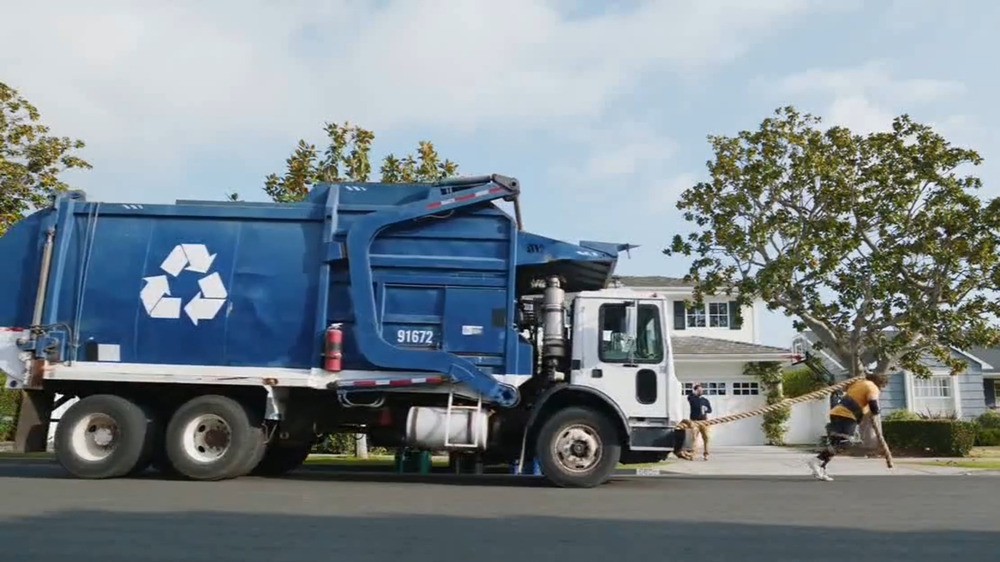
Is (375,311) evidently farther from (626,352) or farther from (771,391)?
(771,391)

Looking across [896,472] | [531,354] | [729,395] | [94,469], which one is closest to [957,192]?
[896,472]

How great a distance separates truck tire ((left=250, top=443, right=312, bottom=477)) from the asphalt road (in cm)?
119

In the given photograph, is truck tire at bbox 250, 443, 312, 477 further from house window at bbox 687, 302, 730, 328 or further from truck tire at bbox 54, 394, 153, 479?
house window at bbox 687, 302, 730, 328

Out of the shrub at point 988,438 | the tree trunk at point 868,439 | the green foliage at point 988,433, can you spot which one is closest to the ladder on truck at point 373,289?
the tree trunk at point 868,439

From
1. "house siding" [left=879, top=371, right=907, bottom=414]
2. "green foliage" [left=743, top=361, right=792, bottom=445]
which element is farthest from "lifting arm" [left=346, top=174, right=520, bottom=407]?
"house siding" [left=879, top=371, right=907, bottom=414]

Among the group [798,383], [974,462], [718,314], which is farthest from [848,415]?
[718,314]

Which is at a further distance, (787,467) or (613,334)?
(787,467)

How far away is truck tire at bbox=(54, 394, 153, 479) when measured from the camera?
10805mm

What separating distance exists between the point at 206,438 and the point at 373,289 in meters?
2.76

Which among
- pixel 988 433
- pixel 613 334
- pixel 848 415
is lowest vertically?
pixel 988 433

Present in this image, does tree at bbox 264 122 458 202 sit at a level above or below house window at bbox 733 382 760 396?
above

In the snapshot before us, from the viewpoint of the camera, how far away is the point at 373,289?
10.9m

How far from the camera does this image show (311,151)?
738 inches

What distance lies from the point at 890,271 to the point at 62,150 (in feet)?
57.9
